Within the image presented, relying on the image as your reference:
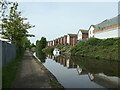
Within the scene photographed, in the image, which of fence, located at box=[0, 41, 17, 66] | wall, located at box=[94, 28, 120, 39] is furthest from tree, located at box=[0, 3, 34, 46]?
wall, located at box=[94, 28, 120, 39]

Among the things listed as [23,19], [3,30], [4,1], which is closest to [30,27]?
[23,19]

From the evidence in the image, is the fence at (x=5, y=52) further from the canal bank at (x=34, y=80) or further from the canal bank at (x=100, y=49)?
the canal bank at (x=100, y=49)

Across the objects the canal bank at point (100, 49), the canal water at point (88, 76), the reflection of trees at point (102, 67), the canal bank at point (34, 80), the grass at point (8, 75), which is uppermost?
the canal bank at point (100, 49)

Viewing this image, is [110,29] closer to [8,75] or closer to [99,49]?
[99,49]

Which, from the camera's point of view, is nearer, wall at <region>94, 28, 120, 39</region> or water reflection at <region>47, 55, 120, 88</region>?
water reflection at <region>47, 55, 120, 88</region>

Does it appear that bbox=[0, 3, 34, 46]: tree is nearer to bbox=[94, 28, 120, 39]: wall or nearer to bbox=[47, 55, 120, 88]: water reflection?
bbox=[47, 55, 120, 88]: water reflection

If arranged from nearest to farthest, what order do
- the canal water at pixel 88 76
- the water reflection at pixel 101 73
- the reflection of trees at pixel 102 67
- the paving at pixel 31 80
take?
1. the paving at pixel 31 80
2. the canal water at pixel 88 76
3. the water reflection at pixel 101 73
4. the reflection of trees at pixel 102 67

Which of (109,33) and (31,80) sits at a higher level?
(109,33)

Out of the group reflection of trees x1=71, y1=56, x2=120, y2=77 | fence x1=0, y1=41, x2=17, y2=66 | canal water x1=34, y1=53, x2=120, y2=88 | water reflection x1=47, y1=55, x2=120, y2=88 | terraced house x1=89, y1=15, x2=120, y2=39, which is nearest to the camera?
canal water x1=34, y1=53, x2=120, y2=88

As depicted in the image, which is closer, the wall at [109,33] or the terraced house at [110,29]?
the wall at [109,33]

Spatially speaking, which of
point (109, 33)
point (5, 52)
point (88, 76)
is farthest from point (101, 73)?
point (109, 33)

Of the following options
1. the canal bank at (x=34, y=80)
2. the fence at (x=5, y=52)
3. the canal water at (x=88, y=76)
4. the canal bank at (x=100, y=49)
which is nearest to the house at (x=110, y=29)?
the canal bank at (x=100, y=49)

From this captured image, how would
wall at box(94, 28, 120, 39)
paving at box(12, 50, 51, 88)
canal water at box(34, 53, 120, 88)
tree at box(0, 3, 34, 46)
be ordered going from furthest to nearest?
wall at box(94, 28, 120, 39) → tree at box(0, 3, 34, 46) → canal water at box(34, 53, 120, 88) → paving at box(12, 50, 51, 88)

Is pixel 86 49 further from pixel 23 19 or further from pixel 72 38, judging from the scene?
pixel 72 38
